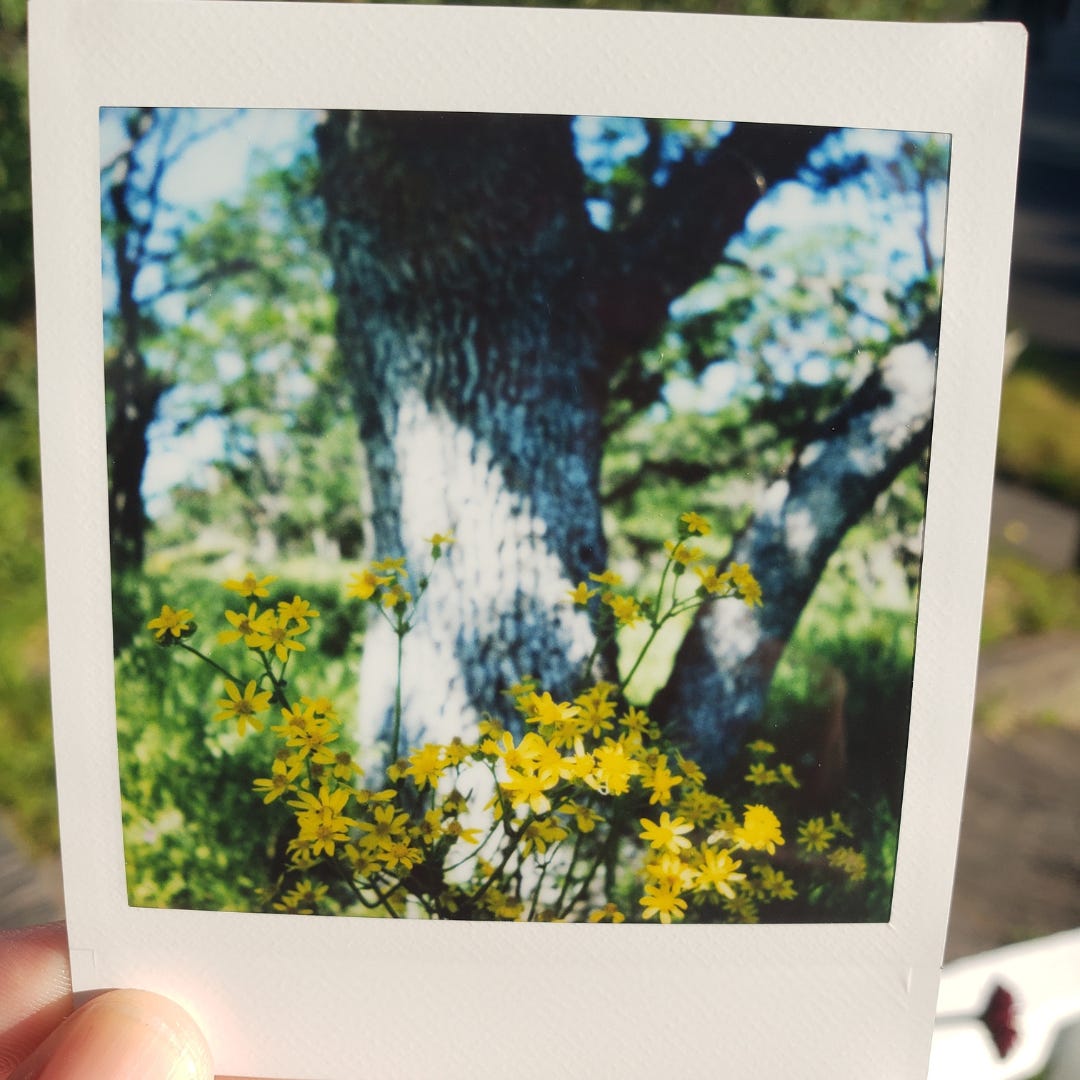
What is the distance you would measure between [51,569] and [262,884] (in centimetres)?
38

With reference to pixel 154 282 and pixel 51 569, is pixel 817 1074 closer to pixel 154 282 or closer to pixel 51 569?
pixel 51 569

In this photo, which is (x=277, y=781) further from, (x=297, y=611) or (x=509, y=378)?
(x=509, y=378)

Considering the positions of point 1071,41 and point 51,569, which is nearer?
point 51,569

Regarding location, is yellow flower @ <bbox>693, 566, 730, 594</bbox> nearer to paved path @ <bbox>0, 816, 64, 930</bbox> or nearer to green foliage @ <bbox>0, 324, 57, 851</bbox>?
paved path @ <bbox>0, 816, 64, 930</bbox>

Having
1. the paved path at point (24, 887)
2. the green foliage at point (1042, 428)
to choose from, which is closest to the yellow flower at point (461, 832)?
the paved path at point (24, 887)

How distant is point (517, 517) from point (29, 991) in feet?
2.45

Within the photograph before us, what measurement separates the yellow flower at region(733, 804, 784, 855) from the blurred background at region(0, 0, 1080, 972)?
132cm

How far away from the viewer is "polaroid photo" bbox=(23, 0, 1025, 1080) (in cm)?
95

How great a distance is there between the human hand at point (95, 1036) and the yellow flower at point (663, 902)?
0.46 metres

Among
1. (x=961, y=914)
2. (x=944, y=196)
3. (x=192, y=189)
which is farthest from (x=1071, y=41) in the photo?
(x=192, y=189)

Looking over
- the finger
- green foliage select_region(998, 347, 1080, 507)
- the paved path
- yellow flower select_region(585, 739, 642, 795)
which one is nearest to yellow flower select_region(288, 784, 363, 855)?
yellow flower select_region(585, 739, 642, 795)

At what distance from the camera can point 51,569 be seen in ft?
3.23

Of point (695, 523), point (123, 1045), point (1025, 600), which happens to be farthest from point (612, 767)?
point (1025, 600)

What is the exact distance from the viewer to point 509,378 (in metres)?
0.98
